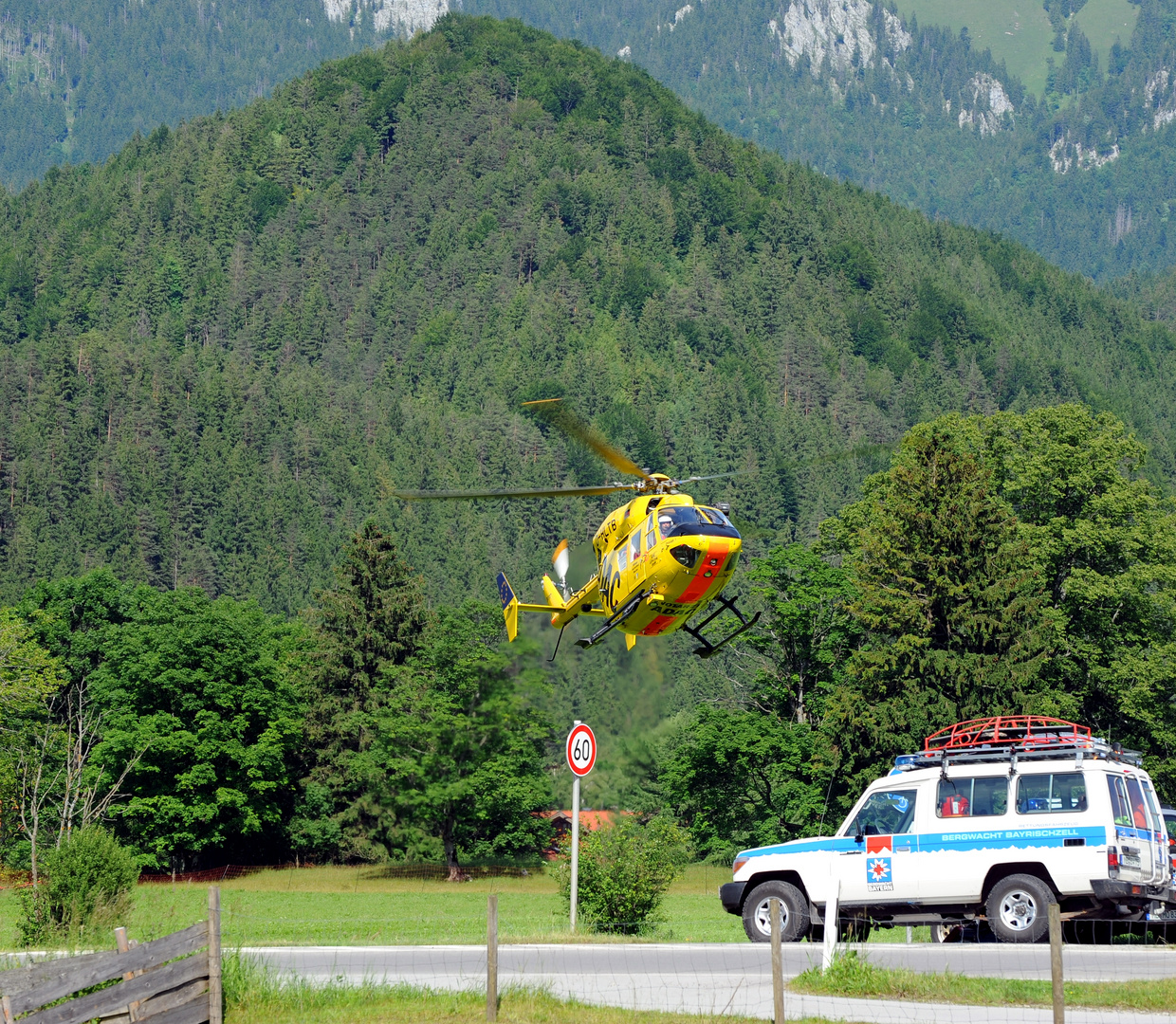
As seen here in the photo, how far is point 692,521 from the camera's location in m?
27.9

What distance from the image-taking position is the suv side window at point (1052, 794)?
22.5m

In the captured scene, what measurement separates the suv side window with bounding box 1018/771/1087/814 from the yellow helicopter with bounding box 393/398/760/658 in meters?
6.80

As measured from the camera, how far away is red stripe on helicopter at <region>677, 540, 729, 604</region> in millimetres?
27750

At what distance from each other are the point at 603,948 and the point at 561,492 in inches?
341

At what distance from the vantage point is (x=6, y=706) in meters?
54.3

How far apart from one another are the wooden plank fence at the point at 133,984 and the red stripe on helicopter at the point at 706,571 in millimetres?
12615

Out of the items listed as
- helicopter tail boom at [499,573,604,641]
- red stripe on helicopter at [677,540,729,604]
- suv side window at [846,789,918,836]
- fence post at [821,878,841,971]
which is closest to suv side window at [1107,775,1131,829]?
suv side window at [846,789,918,836]

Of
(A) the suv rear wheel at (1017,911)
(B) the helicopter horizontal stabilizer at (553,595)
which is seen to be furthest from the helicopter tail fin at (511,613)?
(A) the suv rear wheel at (1017,911)

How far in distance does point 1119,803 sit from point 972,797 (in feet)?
6.55

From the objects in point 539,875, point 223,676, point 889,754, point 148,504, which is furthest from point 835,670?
point 148,504

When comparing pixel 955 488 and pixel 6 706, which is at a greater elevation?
pixel 955 488

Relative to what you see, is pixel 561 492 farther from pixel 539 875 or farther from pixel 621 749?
pixel 539 875

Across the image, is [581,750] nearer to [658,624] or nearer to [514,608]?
[658,624]

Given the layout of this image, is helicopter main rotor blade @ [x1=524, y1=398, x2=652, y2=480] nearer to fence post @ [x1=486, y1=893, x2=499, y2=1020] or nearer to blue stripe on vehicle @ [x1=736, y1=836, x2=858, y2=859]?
blue stripe on vehicle @ [x1=736, y1=836, x2=858, y2=859]
